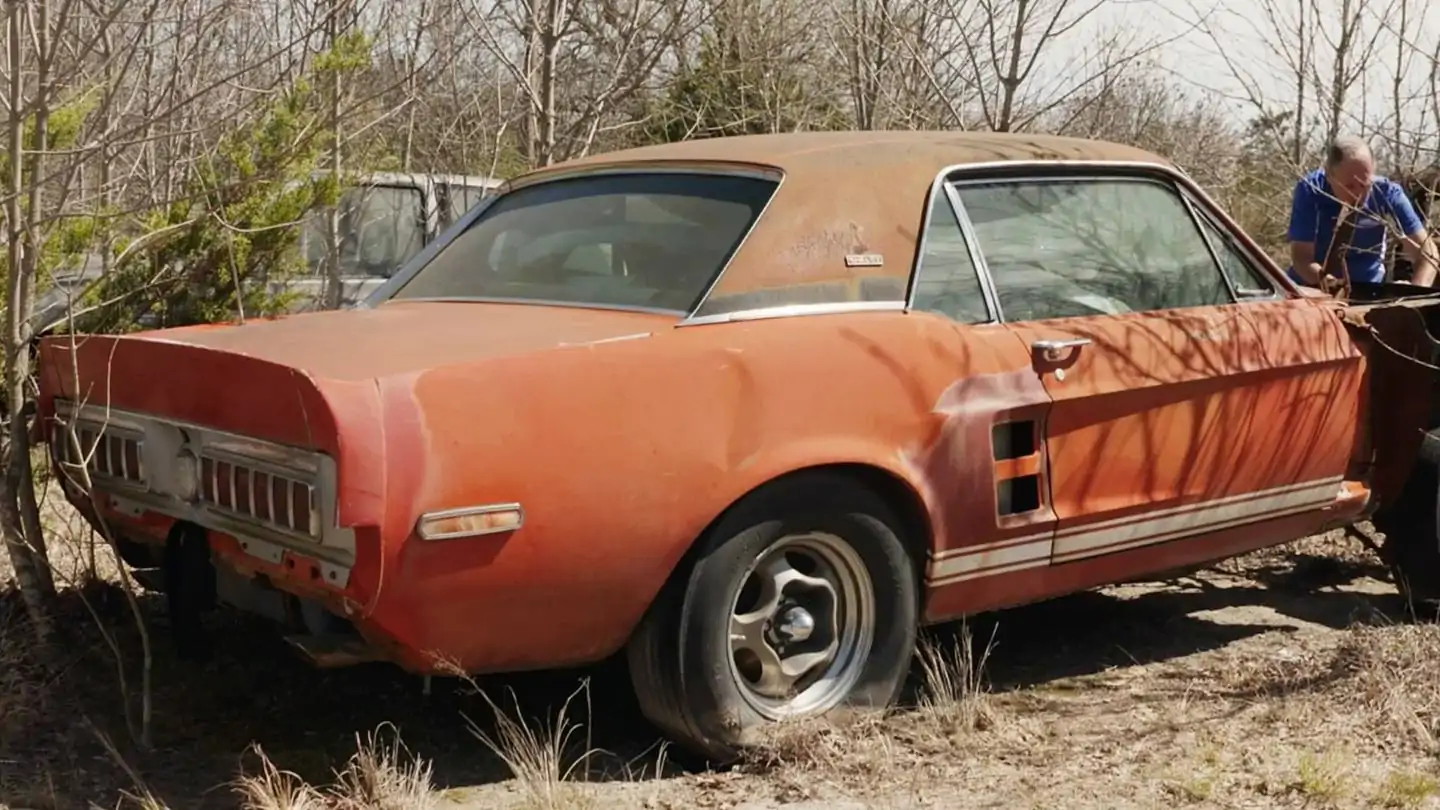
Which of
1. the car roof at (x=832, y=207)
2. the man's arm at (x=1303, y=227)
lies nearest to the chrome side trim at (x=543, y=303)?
the car roof at (x=832, y=207)

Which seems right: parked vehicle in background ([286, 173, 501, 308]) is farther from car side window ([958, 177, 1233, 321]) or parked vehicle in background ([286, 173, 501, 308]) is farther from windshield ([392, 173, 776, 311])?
car side window ([958, 177, 1233, 321])

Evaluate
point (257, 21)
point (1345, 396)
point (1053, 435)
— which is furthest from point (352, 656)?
point (257, 21)

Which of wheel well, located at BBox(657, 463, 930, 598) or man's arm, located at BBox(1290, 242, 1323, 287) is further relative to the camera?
man's arm, located at BBox(1290, 242, 1323, 287)

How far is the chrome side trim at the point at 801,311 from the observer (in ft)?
11.6

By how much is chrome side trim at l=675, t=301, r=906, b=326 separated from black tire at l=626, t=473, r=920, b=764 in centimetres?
40

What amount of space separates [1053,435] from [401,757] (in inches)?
71.6

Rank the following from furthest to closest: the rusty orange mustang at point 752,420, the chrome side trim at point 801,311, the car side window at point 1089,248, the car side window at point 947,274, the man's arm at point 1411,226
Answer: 1. the man's arm at point 1411,226
2. the car side window at point 1089,248
3. the car side window at point 947,274
4. the chrome side trim at point 801,311
5. the rusty orange mustang at point 752,420

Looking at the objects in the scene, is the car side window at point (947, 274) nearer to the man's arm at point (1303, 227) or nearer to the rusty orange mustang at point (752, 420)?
the rusty orange mustang at point (752, 420)

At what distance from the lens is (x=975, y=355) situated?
3812mm

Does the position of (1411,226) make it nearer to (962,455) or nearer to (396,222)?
(962,455)

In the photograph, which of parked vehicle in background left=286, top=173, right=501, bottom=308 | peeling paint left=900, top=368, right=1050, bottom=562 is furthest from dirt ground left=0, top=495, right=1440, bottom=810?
parked vehicle in background left=286, top=173, right=501, bottom=308

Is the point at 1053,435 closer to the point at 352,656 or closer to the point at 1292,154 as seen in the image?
the point at 352,656

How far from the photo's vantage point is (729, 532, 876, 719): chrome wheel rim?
356 centimetres

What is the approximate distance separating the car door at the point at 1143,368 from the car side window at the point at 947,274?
0.21 ft
